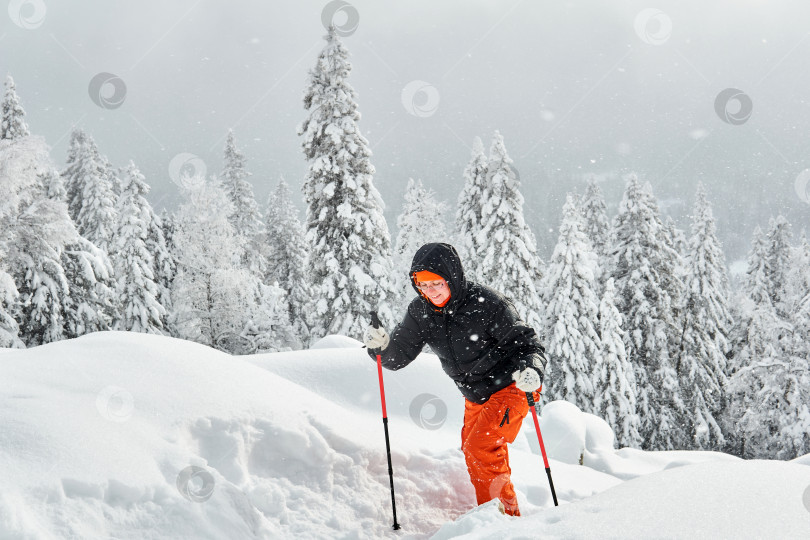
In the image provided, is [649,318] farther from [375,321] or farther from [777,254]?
[375,321]

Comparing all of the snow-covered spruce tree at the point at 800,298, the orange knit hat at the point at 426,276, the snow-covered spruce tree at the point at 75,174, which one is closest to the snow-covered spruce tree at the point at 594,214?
the snow-covered spruce tree at the point at 800,298

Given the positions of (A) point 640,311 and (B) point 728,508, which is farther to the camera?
(A) point 640,311

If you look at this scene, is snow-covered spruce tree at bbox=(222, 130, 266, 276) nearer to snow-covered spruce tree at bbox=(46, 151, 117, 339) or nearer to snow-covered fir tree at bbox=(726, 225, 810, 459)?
snow-covered spruce tree at bbox=(46, 151, 117, 339)

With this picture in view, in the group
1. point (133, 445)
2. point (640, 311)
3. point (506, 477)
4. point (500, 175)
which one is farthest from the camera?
point (640, 311)

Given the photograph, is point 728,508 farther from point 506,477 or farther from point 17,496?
point 17,496

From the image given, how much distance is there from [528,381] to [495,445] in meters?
0.60

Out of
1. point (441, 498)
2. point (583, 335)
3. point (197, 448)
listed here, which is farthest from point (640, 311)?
point (197, 448)

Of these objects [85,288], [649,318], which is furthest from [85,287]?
[649,318]

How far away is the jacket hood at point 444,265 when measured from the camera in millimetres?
A: 4324

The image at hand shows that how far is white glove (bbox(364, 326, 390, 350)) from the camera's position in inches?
189

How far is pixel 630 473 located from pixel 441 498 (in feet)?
9.85

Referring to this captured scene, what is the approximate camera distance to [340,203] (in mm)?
18156

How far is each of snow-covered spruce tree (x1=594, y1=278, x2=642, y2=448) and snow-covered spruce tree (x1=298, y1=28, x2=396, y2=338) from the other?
28.9ft

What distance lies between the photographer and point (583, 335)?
20.8m
